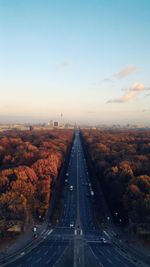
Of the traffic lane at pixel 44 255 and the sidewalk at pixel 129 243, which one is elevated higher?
the traffic lane at pixel 44 255

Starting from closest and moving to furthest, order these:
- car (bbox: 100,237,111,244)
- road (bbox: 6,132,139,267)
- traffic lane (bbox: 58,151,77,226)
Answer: road (bbox: 6,132,139,267), car (bbox: 100,237,111,244), traffic lane (bbox: 58,151,77,226)

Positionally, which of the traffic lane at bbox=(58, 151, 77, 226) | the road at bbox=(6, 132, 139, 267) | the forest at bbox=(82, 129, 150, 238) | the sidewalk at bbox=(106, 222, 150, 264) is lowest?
the sidewalk at bbox=(106, 222, 150, 264)

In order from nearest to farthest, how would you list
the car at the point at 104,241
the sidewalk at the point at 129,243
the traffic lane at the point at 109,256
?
the traffic lane at the point at 109,256, the sidewalk at the point at 129,243, the car at the point at 104,241

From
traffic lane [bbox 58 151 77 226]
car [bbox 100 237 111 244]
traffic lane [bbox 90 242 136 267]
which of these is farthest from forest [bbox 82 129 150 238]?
traffic lane [bbox 58 151 77 226]

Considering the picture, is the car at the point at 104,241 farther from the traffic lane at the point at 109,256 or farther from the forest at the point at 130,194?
the forest at the point at 130,194

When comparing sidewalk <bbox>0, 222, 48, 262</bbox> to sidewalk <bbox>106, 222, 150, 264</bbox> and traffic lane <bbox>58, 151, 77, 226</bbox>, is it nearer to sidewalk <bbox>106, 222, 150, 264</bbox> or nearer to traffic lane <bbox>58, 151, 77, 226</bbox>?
traffic lane <bbox>58, 151, 77, 226</bbox>

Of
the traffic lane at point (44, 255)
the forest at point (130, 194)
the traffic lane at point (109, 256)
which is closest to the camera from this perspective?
the traffic lane at point (44, 255)

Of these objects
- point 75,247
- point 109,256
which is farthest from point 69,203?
point 109,256

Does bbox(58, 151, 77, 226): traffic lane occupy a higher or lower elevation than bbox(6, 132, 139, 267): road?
higher

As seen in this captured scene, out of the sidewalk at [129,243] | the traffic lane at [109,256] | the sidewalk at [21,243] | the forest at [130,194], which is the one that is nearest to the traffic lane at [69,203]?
→ the sidewalk at [21,243]
